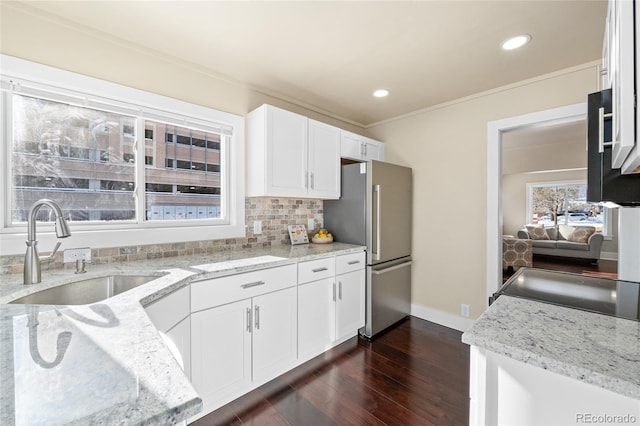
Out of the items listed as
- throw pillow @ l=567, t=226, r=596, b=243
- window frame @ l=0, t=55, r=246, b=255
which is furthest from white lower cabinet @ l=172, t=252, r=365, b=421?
throw pillow @ l=567, t=226, r=596, b=243

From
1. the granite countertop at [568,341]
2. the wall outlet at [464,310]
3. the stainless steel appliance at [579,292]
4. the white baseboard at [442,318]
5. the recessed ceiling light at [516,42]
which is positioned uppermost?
the recessed ceiling light at [516,42]

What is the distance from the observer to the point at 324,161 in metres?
2.82

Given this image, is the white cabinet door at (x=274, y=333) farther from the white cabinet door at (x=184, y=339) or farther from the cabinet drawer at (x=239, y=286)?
the white cabinet door at (x=184, y=339)

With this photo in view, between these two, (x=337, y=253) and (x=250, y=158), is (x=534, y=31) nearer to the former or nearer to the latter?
(x=337, y=253)

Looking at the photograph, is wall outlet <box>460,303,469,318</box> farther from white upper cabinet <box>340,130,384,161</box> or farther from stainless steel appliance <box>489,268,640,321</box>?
white upper cabinet <box>340,130,384,161</box>

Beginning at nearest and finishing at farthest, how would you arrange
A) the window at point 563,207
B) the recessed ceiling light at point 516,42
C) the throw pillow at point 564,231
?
the recessed ceiling light at point 516,42 < the throw pillow at point 564,231 < the window at point 563,207

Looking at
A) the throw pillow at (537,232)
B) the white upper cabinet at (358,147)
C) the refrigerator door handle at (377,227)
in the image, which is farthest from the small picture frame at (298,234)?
the throw pillow at (537,232)

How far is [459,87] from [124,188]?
2.94 metres

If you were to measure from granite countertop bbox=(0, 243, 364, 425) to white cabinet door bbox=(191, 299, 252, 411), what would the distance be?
569 mm

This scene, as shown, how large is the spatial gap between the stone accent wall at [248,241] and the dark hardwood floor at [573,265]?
4.81 m

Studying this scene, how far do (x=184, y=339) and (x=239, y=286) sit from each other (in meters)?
0.42

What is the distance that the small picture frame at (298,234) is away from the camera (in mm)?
2863

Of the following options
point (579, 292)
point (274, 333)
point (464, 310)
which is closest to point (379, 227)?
point (464, 310)

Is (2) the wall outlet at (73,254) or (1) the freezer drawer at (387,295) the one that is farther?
(1) the freezer drawer at (387,295)
